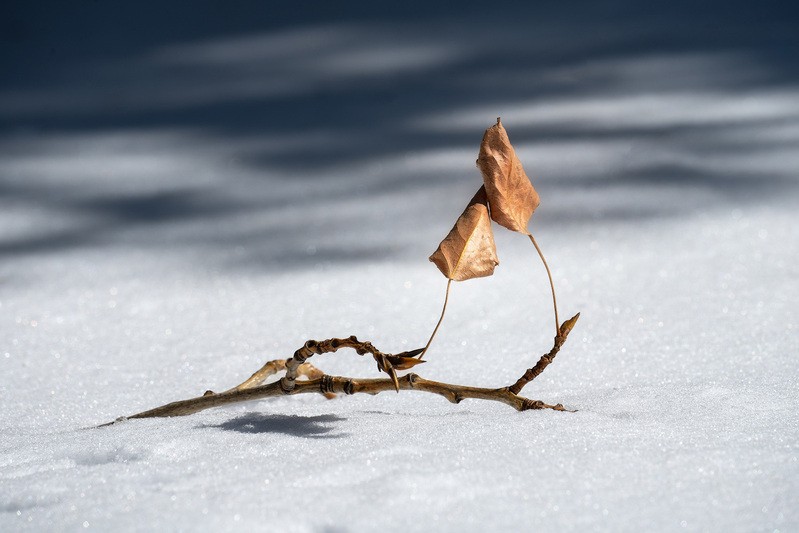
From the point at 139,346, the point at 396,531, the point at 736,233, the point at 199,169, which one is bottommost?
the point at 396,531

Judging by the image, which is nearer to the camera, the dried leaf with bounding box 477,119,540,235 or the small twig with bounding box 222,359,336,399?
the dried leaf with bounding box 477,119,540,235

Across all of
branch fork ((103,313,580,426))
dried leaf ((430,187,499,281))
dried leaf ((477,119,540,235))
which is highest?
dried leaf ((477,119,540,235))

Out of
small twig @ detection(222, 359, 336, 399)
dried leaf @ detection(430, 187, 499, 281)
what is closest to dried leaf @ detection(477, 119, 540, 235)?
dried leaf @ detection(430, 187, 499, 281)

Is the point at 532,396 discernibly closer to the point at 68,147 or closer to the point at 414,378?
the point at 414,378

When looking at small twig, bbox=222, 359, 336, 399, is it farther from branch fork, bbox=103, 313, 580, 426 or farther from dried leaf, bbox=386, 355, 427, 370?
dried leaf, bbox=386, 355, 427, 370

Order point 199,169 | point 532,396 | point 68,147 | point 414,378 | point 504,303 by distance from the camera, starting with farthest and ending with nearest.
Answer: point 68,147, point 199,169, point 504,303, point 532,396, point 414,378

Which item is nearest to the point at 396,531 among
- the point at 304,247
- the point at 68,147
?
the point at 304,247
